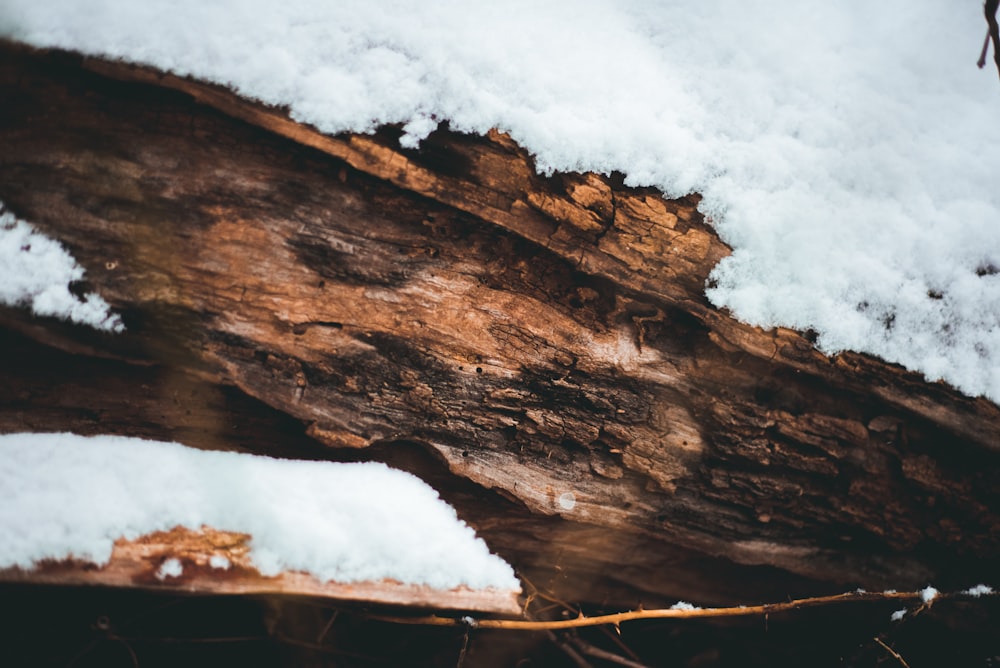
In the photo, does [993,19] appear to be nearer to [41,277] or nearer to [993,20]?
[993,20]

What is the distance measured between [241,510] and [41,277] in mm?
826

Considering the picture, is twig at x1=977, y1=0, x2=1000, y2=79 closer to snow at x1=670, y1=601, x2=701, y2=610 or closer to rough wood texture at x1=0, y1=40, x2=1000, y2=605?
rough wood texture at x1=0, y1=40, x2=1000, y2=605

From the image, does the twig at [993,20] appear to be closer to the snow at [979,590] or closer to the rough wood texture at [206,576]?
the snow at [979,590]

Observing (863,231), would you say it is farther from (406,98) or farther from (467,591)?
(467,591)

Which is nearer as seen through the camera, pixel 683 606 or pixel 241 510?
pixel 241 510

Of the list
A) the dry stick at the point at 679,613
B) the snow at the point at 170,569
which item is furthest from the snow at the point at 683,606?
the snow at the point at 170,569

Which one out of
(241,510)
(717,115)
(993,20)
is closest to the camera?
(241,510)

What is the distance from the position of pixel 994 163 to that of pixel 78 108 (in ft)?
9.43

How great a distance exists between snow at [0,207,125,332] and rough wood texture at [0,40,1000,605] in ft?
0.14

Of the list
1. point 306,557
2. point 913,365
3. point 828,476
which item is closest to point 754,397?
point 828,476

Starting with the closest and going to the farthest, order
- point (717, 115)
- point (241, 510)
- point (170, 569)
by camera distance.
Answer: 1. point (170, 569)
2. point (241, 510)
3. point (717, 115)

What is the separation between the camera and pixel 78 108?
4.36ft

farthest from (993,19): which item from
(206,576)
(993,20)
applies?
(206,576)

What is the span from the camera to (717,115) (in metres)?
1.62
